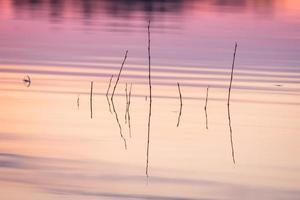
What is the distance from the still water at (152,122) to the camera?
30.0 feet

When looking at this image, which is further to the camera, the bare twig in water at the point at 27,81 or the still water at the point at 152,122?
the bare twig in water at the point at 27,81

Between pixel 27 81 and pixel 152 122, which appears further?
pixel 27 81

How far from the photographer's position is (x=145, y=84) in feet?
53.2

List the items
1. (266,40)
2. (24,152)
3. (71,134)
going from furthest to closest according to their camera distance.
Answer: (266,40), (71,134), (24,152)

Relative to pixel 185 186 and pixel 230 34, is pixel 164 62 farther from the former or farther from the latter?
pixel 185 186

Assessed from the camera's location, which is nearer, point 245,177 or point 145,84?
point 245,177

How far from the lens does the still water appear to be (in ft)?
30.0

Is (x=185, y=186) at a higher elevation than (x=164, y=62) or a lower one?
lower

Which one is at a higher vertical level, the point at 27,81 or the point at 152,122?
the point at 27,81

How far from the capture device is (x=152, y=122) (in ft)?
40.7

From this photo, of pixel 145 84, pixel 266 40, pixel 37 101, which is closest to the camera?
pixel 37 101

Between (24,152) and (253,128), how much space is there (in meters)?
2.84

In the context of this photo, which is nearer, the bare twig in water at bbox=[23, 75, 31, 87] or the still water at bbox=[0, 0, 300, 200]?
the still water at bbox=[0, 0, 300, 200]

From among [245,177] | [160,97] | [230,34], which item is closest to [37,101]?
[160,97]
